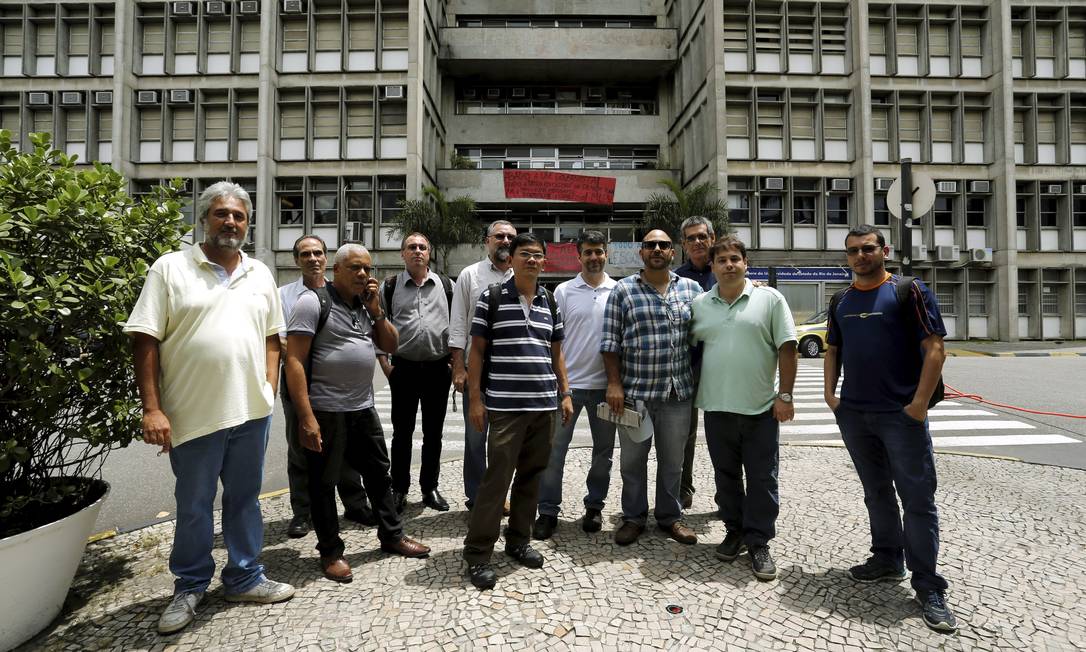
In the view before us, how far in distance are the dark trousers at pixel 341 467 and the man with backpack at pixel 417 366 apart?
74cm

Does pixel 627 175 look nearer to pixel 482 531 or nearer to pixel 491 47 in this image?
pixel 491 47

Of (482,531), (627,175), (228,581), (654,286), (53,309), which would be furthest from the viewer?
A: (627,175)

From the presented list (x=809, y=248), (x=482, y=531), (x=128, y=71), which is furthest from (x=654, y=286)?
(x=128, y=71)

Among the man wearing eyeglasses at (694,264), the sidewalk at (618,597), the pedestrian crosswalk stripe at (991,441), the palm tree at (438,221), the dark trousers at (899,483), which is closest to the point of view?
the sidewalk at (618,597)

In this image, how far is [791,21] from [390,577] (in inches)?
1064

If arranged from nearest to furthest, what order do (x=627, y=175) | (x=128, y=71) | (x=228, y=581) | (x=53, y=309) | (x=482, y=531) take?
1. (x=53, y=309)
2. (x=228, y=581)
3. (x=482, y=531)
4. (x=128, y=71)
5. (x=627, y=175)

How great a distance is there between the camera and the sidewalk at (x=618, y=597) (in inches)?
101

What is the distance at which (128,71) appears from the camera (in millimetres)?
22328

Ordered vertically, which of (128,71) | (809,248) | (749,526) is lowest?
(749,526)

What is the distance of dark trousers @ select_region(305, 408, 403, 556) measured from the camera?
318 cm

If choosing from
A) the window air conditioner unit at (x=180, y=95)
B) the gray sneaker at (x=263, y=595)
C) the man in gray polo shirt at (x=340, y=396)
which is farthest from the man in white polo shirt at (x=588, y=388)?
the window air conditioner unit at (x=180, y=95)

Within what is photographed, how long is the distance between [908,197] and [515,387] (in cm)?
833

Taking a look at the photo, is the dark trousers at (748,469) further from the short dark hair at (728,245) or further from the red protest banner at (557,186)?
the red protest banner at (557,186)

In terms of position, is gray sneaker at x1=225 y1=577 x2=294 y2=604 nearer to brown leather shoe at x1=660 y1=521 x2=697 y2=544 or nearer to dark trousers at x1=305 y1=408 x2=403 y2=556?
dark trousers at x1=305 y1=408 x2=403 y2=556
